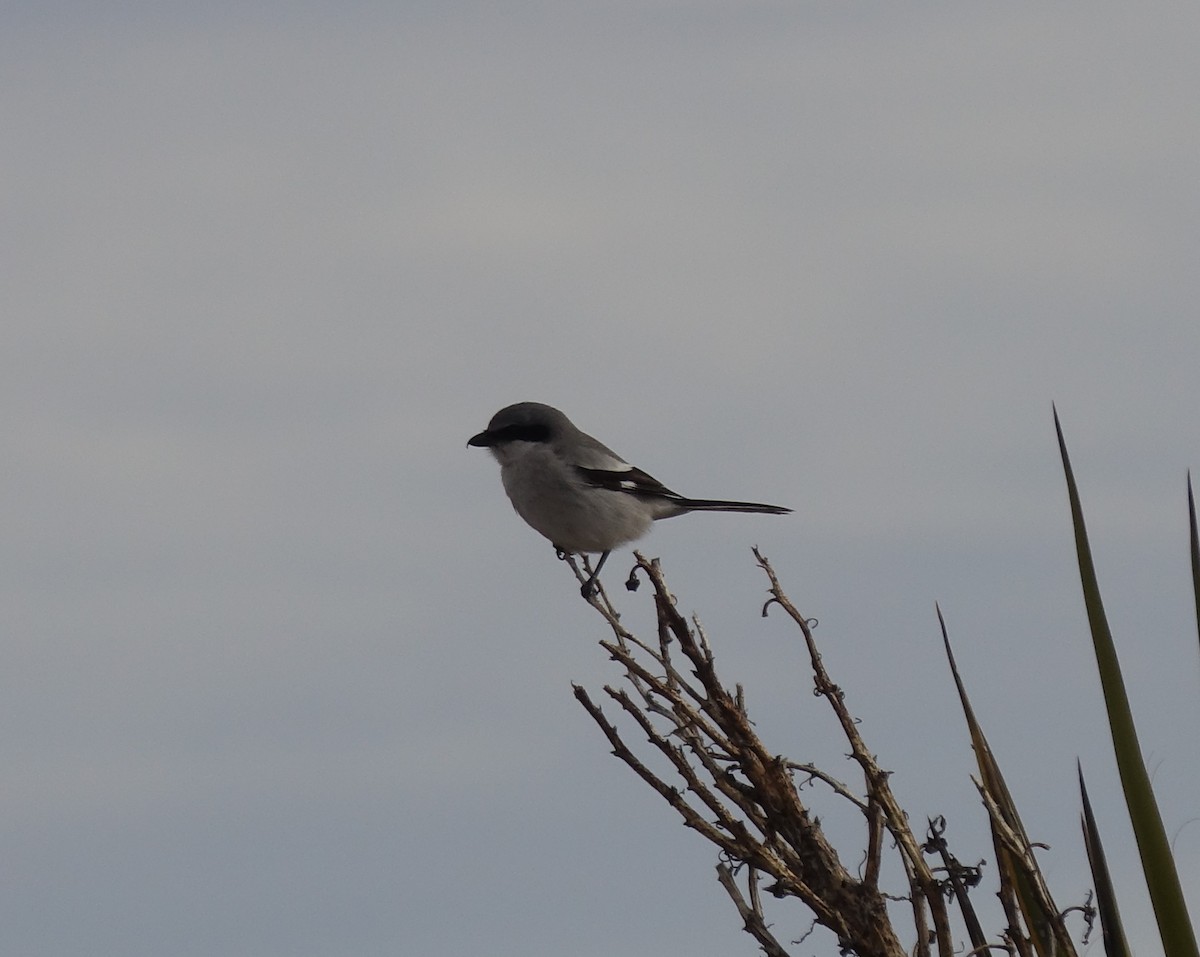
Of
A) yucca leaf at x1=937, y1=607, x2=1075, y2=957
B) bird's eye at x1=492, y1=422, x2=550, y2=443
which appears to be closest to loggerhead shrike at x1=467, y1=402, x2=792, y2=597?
bird's eye at x1=492, y1=422, x2=550, y2=443

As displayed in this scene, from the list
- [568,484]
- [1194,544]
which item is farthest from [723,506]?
[1194,544]

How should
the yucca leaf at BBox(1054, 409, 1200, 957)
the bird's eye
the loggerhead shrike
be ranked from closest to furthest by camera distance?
the yucca leaf at BBox(1054, 409, 1200, 957), the loggerhead shrike, the bird's eye

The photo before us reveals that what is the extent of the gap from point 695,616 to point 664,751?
0.73m

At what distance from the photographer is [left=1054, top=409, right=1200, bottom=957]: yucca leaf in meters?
2.53

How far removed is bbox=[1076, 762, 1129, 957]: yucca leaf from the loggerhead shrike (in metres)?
4.96

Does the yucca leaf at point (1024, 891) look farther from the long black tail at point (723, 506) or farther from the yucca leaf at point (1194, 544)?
the long black tail at point (723, 506)

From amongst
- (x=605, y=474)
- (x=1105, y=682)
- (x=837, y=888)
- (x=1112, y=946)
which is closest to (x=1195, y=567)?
(x=1105, y=682)

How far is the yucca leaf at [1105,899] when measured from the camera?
8.44 ft

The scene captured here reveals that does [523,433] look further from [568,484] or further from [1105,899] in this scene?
[1105,899]

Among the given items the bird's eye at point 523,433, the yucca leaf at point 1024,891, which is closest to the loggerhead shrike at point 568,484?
the bird's eye at point 523,433

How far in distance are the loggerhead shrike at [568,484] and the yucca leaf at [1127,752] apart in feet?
16.4

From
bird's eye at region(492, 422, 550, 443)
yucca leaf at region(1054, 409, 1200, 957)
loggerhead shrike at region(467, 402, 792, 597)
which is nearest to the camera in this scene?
yucca leaf at region(1054, 409, 1200, 957)

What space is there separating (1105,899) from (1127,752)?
0.25 meters

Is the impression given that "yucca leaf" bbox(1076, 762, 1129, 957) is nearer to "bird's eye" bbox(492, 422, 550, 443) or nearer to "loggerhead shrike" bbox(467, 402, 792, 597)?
"loggerhead shrike" bbox(467, 402, 792, 597)
